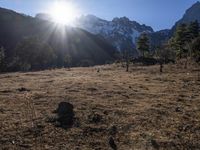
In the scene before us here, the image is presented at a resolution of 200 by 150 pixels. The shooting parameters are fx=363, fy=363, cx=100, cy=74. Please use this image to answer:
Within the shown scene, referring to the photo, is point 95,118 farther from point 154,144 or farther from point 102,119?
point 154,144

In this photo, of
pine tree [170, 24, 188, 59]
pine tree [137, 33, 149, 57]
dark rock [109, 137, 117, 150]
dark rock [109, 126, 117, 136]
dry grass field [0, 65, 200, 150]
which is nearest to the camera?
dark rock [109, 137, 117, 150]

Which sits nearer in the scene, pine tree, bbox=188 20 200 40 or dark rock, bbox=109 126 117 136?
dark rock, bbox=109 126 117 136

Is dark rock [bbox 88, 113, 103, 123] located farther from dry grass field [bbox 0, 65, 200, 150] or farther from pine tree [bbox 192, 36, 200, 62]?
pine tree [bbox 192, 36, 200, 62]

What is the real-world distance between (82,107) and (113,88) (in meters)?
13.0

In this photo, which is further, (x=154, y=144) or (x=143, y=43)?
(x=143, y=43)

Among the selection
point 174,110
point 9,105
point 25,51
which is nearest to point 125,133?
point 174,110

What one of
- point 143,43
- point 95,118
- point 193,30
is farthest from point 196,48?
point 95,118

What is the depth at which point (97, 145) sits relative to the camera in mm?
23047

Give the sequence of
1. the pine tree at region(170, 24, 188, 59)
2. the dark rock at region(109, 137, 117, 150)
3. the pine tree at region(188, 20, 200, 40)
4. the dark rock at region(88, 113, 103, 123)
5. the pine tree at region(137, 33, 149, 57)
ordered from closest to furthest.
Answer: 1. the dark rock at region(109, 137, 117, 150)
2. the dark rock at region(88, 113, 103, 123)
3. the pine tree at region(170, 24, 188, 59)
4. the pine tree at region(188, 20, 200, 40)
5. the pine tree at region(137, 33, 149, 57)

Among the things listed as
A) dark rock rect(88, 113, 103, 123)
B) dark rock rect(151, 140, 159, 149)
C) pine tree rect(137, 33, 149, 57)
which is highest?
pine tree rect(137, 33, 149, 57)

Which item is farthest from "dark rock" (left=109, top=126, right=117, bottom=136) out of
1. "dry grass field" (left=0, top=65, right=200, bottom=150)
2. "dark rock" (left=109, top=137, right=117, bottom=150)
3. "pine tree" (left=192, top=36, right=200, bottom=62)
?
"pine tree" (left=192, top=36, right=200, bottom=62)

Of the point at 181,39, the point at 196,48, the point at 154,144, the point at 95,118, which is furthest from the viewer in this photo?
the point at 181,39

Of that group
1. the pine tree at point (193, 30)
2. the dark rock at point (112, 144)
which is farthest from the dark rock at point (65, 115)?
the pine tree at point (193, 30)

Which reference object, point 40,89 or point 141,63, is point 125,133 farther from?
point 141,63
